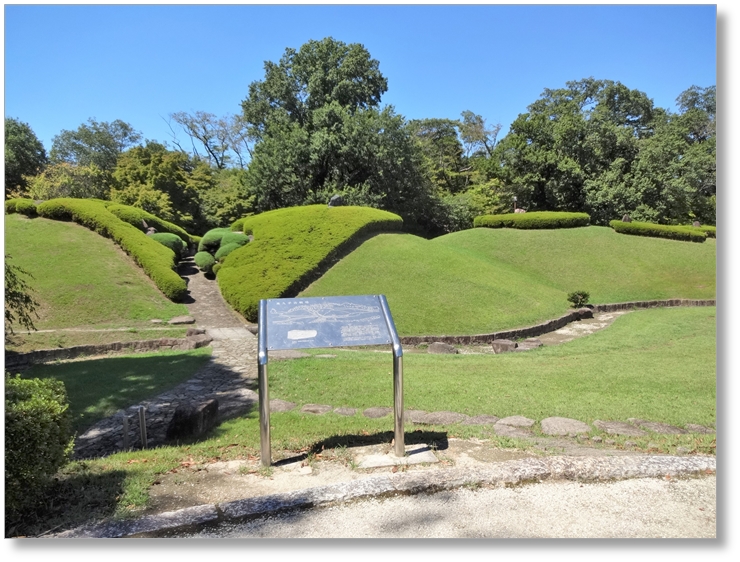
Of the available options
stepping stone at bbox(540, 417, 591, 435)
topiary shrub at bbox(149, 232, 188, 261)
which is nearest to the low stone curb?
stepping stone at bbox(540, 417, 591, 435)

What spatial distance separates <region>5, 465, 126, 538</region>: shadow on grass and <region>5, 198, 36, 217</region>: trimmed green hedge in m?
20.5

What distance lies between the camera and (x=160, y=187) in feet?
98.2

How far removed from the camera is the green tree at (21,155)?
3099 centimetres

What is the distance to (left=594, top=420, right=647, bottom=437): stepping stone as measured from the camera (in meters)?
5.46

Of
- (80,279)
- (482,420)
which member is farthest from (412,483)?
(80,279)

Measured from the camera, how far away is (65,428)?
407 cm

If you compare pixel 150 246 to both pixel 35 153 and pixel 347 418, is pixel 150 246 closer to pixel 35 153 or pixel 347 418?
pixel 347 418

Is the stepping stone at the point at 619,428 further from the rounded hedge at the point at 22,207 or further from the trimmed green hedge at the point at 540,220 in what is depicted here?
the rounded hedge at the point at 22,207

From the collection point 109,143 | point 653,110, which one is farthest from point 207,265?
point 653,110

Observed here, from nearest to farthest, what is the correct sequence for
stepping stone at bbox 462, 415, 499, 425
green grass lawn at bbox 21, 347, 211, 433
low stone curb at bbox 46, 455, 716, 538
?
low stone curb at bbox 46, 455, 716, 538 < stepping stone at bbox 462, 415, 499, 425 < green grass lawn at bbox 21, 347, 211, 433

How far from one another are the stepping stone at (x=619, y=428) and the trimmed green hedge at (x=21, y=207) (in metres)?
22.9

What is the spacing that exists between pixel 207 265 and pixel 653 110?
140 feet

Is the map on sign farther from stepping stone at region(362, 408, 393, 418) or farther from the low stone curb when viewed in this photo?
stepping stone at region(362, 408, 393, 418)

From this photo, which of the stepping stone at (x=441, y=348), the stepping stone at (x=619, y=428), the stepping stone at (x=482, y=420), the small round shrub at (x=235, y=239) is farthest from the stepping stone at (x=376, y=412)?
the small round shrub at (x=235, y=239)
